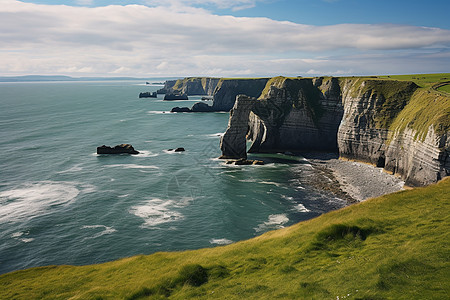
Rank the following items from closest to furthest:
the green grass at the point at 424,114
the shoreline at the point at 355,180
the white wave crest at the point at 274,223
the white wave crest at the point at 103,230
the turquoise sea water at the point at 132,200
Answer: the turquoise sea water at the point at 132,200
the white wave crest at the point at 103,230
the white wave crest at the point at 274,223
the green grass at the point at 424,114
the shoreline at the point at 355,180

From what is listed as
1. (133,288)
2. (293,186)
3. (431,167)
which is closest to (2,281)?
(133,288)

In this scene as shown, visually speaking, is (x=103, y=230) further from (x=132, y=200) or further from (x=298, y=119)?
(x=298, y=119)

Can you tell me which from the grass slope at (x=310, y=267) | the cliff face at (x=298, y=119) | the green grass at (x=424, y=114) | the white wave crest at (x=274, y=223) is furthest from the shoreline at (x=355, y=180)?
the grass slope at (x=310, y=267)

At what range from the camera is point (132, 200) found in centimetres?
6188

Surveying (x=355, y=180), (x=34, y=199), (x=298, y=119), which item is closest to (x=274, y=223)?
(x=355, y=180)

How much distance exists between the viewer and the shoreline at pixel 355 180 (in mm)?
64062

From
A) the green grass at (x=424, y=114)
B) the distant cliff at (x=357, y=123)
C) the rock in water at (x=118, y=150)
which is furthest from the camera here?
the rock in water at (x=118, y=150)

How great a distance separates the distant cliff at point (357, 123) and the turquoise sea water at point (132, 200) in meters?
11.3

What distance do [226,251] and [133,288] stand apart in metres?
9.67

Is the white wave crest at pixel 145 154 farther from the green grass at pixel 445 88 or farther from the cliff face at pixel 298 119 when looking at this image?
the green grass at pixel 445 88

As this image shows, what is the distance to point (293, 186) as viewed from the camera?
7019 centimetres

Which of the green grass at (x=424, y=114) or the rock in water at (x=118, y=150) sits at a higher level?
the green grass at (x=424, y=114)

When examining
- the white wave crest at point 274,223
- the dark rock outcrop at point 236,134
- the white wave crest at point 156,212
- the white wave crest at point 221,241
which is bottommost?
the white wave crest at point 221,241

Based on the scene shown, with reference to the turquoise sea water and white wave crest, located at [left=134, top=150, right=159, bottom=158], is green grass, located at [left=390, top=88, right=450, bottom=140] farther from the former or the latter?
white wave crest, located at [left=134, top=150, right=159, bottom=158]
